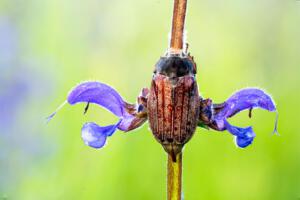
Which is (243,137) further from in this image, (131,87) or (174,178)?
(131,87)

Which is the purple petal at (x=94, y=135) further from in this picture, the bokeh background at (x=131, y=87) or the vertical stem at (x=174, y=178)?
the bokeh background at (x=131, y=87)

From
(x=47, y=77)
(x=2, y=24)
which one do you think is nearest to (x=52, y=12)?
Result: (x=2, y=24)

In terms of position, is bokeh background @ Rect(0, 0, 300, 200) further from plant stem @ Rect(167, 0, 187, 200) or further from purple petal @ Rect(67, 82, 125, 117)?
plant stem @ Rect(167, 0, 187, 200)

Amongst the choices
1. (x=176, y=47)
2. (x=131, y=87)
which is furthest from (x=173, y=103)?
(x=131, y=87)

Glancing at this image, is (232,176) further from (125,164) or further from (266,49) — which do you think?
(266,49)

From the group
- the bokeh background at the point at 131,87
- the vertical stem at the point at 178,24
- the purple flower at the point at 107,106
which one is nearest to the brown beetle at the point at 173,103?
the vertical stem at the point at 178,24

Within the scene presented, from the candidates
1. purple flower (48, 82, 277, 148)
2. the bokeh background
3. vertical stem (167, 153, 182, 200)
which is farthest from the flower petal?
the bokeh background
